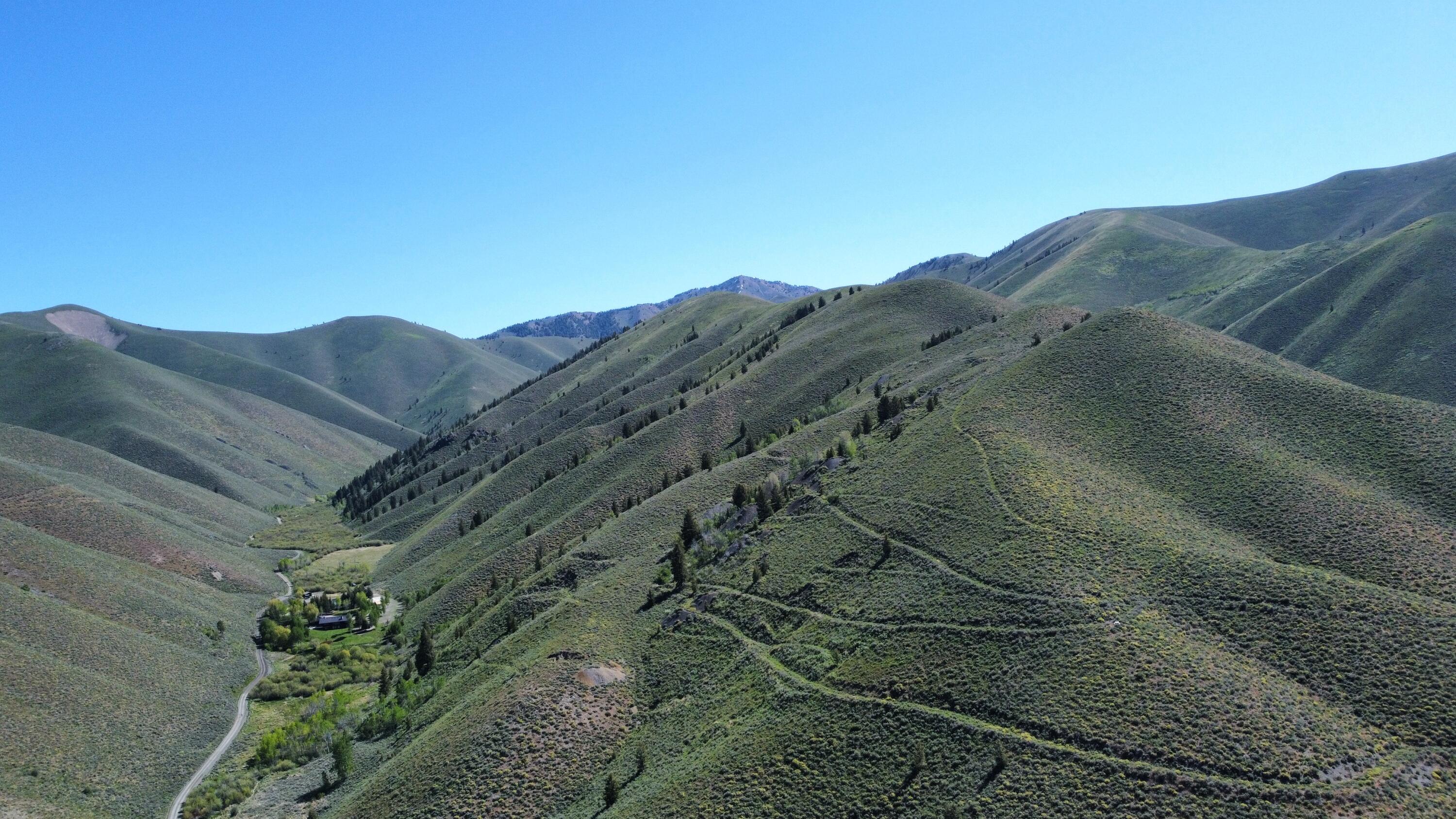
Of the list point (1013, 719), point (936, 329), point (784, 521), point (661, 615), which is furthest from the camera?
point (936, 329)

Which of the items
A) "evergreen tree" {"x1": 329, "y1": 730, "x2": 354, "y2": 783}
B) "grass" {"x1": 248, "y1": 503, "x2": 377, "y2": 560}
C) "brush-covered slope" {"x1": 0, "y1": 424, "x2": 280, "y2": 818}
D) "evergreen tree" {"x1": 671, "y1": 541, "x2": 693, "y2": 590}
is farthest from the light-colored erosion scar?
"grass" {"x1": 248, "y1": 503, "x2": 377, "y2": 560}

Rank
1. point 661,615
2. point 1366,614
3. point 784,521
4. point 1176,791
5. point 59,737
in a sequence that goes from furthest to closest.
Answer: point 784,521, point 661,615, point 59,737, point 1366,614, point 1176,791

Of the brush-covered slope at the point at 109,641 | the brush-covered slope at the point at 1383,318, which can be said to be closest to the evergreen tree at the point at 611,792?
the brush-covered slope at the point at 109,641

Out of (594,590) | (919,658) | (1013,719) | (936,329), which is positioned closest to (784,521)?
(594,590)

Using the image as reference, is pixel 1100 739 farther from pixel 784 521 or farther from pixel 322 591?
pixel 322 591

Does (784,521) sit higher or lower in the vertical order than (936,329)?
A: lower

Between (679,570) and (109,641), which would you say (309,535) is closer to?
(109,641)

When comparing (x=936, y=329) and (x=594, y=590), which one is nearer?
(x=594, y=590)
